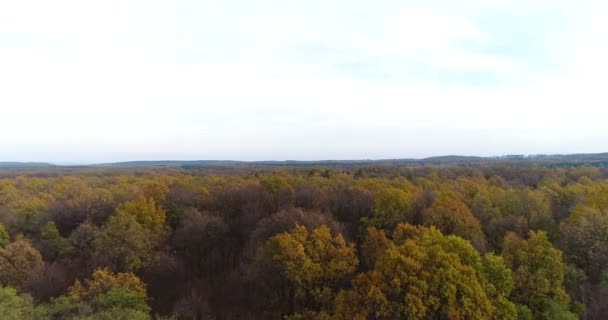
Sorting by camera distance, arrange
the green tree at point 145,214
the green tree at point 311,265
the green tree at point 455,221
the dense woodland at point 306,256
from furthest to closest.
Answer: the green tree at point 145,214, the green tree at point 455,221, the green tree at point 311,265, the dense woodland at point 306,256

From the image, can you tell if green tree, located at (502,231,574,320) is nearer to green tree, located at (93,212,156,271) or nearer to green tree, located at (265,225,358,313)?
green tree, located at (265,225,358,313)

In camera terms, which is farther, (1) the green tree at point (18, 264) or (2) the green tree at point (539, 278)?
(1) the green tree at point (18, 264)

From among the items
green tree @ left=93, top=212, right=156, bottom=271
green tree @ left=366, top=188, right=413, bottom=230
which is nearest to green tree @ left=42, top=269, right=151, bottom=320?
green tree @ left=93, top=212, right=156, bottom=271

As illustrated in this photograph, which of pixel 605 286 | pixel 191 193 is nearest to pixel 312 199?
pixel 191 193

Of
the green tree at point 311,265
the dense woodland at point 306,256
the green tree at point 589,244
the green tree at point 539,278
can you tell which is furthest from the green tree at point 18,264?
the green tree at point 589,244

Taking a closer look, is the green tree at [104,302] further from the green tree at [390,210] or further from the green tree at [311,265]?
the green tree at [390,210]

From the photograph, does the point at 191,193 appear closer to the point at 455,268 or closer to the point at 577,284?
the point at 455,268

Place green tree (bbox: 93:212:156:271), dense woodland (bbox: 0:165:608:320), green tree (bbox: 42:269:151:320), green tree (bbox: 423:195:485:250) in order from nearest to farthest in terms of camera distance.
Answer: green tree (bbox: 42:269:151:320) → dense woodland (bbox: 0:165:608:320) → green tree (bbox: 423:195:485:250) → green tree (bbox: 93:212:156:271)

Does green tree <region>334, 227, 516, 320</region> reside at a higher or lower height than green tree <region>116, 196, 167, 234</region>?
lower
